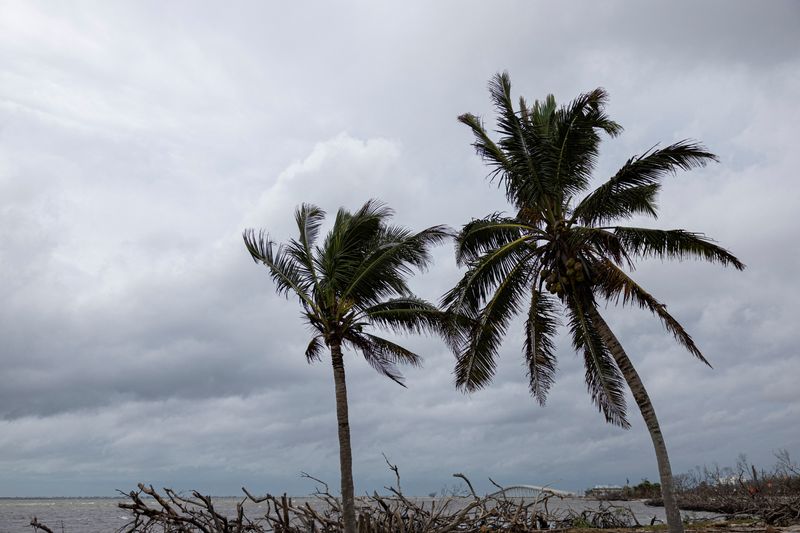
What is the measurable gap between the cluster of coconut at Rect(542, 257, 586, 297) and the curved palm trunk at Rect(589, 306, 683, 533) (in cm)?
126

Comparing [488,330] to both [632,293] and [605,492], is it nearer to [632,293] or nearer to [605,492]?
[632,293]

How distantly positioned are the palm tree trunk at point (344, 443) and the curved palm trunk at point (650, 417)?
6.05 m

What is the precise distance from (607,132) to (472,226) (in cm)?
449

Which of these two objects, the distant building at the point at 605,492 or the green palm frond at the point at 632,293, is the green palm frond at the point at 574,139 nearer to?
the green palm frond at the point at 632,293

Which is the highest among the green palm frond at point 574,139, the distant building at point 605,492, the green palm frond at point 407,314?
the green palm frond at point 574,139

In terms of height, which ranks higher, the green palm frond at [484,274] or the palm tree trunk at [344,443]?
the green palm frond at [484,274]

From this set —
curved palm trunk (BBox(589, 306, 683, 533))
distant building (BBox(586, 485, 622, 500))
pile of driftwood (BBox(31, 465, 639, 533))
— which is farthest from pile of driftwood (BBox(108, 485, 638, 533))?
distant building (BBox(586, 485, 622, 500))

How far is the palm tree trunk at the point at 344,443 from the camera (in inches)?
485

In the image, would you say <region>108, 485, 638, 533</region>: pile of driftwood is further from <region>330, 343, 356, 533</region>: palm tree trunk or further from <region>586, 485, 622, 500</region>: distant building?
<region>586, 485, 622, 500</region>: distant building

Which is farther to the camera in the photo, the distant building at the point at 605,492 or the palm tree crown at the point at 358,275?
the distant building at the point at 605,492

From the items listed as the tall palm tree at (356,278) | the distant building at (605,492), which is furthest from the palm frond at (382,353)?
the distant building at (605,492)

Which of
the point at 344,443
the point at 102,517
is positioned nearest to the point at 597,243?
the point at 344,443

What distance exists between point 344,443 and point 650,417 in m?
6.65

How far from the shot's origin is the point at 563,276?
14562 mm
